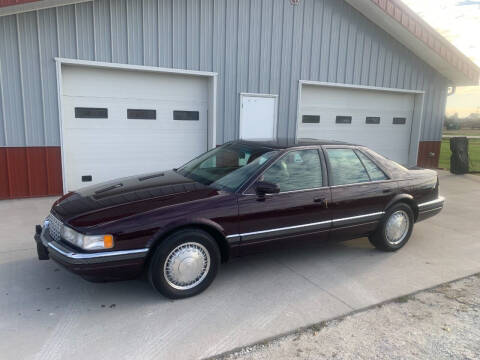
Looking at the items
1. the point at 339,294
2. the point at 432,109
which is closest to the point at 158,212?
the point at 339,294

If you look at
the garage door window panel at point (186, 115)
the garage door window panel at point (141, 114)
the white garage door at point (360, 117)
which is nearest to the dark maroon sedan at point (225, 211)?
the garage door window panel at point (141, 114)

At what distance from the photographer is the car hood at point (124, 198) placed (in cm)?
314

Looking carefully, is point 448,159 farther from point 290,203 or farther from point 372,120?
point 290,203

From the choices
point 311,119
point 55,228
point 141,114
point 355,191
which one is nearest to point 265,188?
point 355,191

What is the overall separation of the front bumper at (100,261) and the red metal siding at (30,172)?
13.6 ft

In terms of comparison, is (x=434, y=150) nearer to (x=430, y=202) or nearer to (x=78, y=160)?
(x=430, y=202)

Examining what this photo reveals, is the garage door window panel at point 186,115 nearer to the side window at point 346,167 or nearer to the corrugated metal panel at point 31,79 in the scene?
the corrugated metal panel at point 31,79

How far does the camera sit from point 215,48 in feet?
25.7

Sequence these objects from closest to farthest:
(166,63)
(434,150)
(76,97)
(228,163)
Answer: (228,163)
(76,97)
(166,63)
(434,150)

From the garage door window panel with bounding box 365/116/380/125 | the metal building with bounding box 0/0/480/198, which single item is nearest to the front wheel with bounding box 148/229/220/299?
the metal building with bounding box 0/0/480/198

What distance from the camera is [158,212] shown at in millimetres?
3156

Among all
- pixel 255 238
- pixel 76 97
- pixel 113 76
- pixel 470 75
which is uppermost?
pixel 470 75

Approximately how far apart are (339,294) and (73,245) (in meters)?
2.46

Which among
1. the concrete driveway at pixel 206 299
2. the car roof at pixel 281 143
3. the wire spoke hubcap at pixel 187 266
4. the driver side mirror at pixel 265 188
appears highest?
the car roof at pixel 281 143
